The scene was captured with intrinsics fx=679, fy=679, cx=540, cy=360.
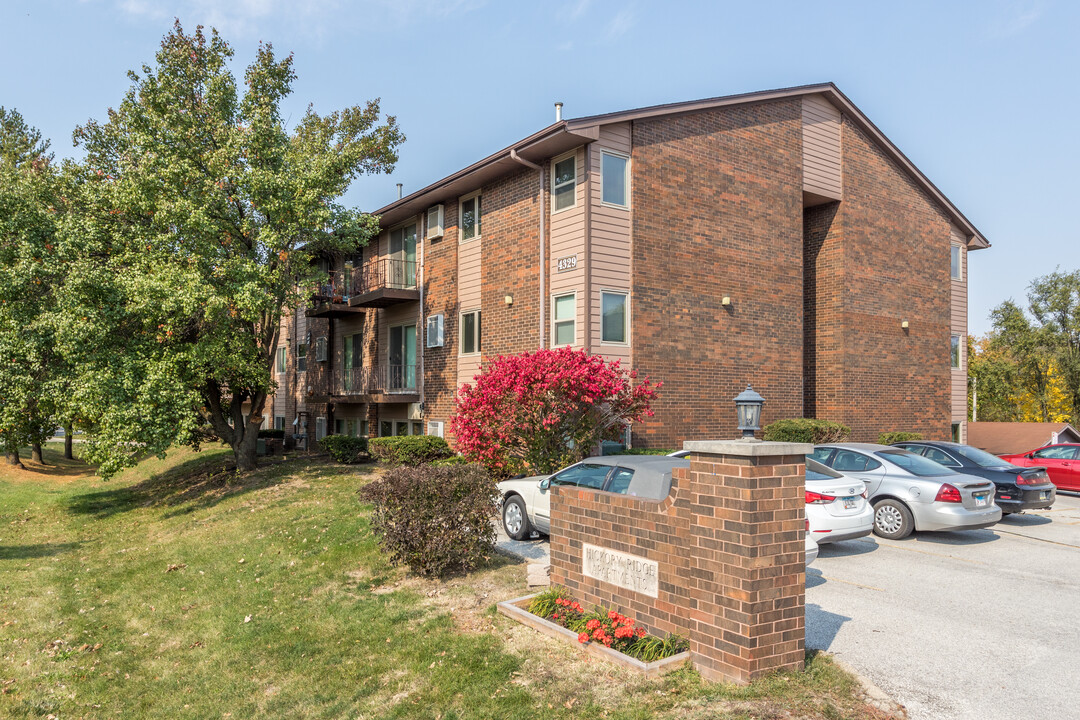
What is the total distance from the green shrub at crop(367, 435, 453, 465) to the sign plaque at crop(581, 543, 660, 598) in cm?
1148

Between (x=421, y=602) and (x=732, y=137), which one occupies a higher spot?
(x=732, y=137)

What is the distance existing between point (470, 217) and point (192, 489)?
1206 centimetres

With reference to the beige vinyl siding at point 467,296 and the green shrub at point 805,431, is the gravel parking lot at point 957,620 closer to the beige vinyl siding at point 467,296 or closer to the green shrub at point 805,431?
the green shrub at point 805,431

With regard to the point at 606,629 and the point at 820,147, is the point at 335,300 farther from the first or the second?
the point at 606,629

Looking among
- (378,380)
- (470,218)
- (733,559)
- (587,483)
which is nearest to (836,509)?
(587,483)

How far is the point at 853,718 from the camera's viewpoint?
484 centimetres

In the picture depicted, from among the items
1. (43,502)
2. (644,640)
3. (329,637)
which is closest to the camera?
(644,640)

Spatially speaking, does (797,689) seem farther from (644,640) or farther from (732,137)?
(732,137)

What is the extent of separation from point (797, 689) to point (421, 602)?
181 inches

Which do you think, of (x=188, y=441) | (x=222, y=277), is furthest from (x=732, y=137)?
(x=188, y=441)

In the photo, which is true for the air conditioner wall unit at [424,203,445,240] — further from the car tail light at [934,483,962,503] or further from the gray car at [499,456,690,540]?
the car tail light at [934,483,962,503]

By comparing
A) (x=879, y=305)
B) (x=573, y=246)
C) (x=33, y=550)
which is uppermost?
(x=573, y=246)

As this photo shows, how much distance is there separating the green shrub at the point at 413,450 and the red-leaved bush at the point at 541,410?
4532mm

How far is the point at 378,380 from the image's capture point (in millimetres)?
23031
